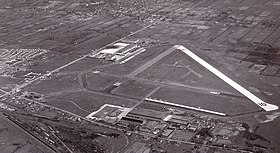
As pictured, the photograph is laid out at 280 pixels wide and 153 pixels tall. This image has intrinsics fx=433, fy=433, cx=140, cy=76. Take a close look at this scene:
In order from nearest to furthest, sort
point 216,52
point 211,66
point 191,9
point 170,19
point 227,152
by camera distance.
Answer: point 227,152, point 211,66, point 216,52, point 170,19, point 191,9

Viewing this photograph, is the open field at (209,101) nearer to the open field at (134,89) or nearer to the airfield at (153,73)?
the airfield at (153,73)

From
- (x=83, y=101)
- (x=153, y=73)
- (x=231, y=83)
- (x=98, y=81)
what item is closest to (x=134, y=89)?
(x=153, y=73)

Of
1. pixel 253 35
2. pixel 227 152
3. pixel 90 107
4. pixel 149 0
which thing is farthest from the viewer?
pixel 149 0

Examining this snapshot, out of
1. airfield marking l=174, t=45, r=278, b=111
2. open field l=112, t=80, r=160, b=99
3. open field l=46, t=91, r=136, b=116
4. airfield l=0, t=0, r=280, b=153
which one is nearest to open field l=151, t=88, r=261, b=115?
airfield l=0, t=0, r=280, b=153

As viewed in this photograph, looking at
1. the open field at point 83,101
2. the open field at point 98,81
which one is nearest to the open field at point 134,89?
the open field at point 83,101

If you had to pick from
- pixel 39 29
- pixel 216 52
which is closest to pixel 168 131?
pixel 216 52

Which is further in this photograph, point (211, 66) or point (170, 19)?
point (170, 19)

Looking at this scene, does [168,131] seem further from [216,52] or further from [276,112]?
[216,52]

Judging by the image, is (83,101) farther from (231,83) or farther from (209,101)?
(231,83)
